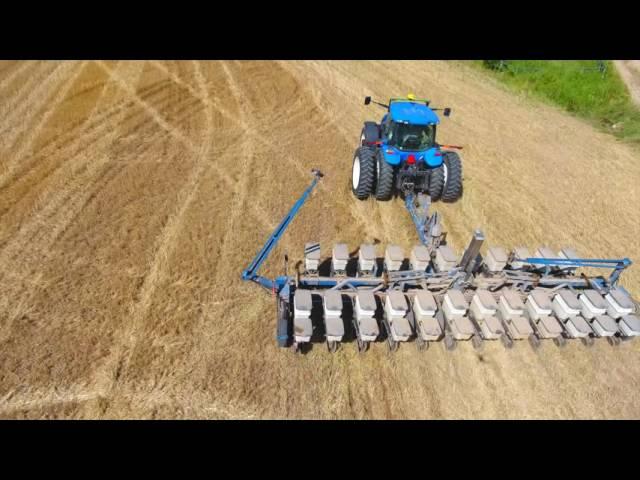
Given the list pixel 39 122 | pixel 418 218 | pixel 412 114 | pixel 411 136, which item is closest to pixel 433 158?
pixel 411 136

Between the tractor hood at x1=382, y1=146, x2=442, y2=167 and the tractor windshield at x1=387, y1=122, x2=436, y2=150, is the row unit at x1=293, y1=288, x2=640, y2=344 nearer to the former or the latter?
the tractor hood at x1=382, y1=146, x2=442, y2=167

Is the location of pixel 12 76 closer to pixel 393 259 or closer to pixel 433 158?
pixel 433 158

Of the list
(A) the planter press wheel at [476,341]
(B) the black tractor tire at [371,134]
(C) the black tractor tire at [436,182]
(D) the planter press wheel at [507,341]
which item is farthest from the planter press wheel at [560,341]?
(B) the black tractor tire at [371,134]

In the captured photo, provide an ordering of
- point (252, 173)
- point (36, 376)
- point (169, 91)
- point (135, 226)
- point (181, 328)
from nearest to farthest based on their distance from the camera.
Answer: point (36, 376)
point (181, 328)
point (135, 226)
point (252, 173)
point (169, 91)

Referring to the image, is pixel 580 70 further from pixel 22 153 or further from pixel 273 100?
pixel 22 153

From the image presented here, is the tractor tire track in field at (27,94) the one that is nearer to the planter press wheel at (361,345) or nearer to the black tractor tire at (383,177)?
the black tractor tire at (383,177)

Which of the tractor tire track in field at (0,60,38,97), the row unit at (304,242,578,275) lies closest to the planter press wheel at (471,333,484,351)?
the row unit at (304,242,578,275)

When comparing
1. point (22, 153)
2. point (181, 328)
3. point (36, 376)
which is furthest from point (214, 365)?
point (22, 153)
